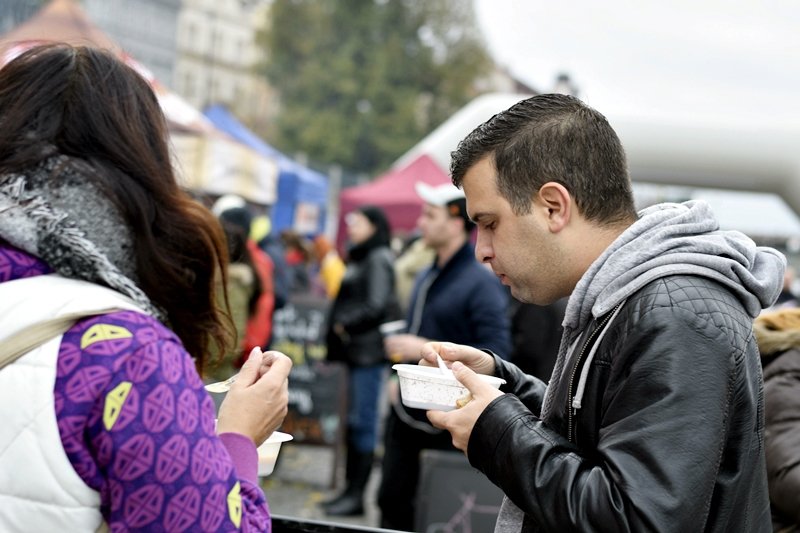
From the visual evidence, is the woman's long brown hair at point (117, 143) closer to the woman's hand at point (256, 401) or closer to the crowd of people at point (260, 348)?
the crowd of people at point (260, 348)

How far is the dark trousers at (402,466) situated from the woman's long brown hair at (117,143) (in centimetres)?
345

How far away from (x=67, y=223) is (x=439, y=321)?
3.51 m

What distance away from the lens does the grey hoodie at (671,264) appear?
1.70m

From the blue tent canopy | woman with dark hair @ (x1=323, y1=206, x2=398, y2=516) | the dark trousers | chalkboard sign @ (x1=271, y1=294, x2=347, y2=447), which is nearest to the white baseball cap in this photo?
the dark trousers

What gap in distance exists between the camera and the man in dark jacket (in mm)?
1550

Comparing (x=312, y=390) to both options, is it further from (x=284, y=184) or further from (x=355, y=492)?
(x=284, y=184)

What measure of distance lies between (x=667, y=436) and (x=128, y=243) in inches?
38.5

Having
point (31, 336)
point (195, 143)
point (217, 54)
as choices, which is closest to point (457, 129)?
point (195, 143)

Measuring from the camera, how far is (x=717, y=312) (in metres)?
1.62

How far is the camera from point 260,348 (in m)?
1.77

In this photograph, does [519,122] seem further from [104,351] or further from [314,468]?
[314,468]

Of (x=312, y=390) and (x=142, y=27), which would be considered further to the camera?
(x=142, y=27)

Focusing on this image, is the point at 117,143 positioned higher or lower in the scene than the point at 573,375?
higher

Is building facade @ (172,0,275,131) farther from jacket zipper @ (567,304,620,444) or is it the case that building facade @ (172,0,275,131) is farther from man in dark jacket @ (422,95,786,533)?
jacket zipper @ (567,304,620,444)
